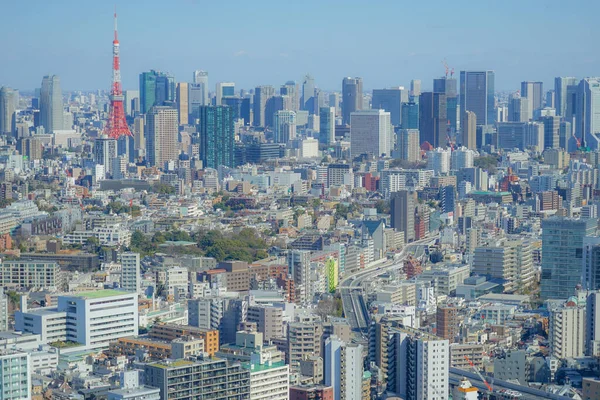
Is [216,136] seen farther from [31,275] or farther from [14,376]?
[14,376]

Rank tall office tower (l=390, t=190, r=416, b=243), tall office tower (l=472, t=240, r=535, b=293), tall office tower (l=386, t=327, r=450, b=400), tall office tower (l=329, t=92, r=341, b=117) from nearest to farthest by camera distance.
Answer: tall office tower (l=386, t=327, r=450, b=400), tall office tower (l=472, t=240, r=535, b=293), tall office tower (l=390, t=190, r=416, b=243), tall office tower (l=329, t=92, r=341, b=117)

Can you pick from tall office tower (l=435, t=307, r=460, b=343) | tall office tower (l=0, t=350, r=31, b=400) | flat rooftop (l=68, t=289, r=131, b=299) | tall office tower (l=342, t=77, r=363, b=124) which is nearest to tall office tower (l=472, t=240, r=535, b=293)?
tall office tower (l=435, t=307, r=460, b=343)

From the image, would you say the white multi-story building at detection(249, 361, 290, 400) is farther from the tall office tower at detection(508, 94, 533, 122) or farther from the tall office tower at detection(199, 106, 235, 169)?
the tall office tower at detection(508, 94, 533, 122)

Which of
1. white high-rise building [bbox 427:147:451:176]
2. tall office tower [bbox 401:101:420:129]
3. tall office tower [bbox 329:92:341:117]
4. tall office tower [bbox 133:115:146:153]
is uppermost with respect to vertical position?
tall office tower [bbox 329:92:341:117]

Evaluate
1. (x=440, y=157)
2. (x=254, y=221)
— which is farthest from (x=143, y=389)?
(x=440, y=157)

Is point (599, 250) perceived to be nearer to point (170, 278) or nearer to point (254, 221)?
point (170, 278)

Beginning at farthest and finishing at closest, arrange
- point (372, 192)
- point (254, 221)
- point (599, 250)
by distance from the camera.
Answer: point (372, 192), point (254, 221), point (599, 250)

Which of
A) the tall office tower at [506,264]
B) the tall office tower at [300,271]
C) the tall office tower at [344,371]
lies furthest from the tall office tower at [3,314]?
the tall office tower at [506,264]
